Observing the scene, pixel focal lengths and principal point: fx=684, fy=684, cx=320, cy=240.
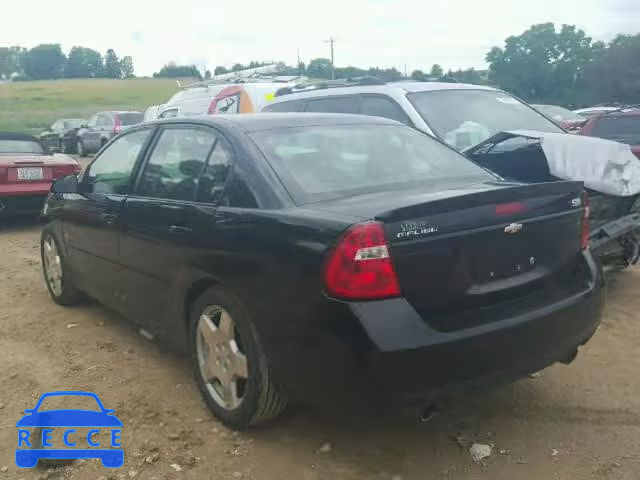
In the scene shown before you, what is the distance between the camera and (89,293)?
16.4ft

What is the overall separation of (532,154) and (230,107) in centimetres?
685

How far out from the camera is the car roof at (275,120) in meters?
3.78

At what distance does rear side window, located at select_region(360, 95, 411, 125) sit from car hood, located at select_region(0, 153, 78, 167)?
472 cm

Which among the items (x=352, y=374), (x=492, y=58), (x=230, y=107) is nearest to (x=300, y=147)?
(x=352, y=374)

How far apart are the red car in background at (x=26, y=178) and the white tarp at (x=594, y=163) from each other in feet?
21.7

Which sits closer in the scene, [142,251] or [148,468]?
[148,468]

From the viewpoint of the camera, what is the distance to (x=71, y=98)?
5572 centimetres

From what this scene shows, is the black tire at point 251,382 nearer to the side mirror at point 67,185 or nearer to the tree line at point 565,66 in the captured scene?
the side mirror at point 67,185

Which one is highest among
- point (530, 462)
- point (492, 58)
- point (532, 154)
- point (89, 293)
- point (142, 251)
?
point (492, 58)

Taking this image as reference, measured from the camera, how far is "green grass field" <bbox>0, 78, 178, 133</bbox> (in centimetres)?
4159

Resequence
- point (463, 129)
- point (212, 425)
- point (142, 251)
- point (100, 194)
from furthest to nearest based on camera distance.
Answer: point (463, 129), point (100, 194), point (142, 251), point (212, 425)

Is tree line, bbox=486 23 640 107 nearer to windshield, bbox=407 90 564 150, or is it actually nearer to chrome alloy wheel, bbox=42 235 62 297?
windshield, bbox=407 90 564 150

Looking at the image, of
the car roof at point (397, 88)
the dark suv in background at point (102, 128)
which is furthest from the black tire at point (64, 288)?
the dark suv in background at point (102, 128)

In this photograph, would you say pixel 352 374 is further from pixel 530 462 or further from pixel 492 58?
pixel 492 58
